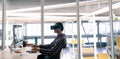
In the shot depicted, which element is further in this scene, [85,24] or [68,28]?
[85,24]

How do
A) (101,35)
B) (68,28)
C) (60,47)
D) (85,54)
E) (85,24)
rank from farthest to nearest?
1. (101,35)
2. (85,24)
3. (68,28)
4. (85,54)
5. (60,47)

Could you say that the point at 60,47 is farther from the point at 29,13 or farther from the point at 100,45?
the point at 100,45

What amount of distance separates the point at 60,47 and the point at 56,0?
3396 mm

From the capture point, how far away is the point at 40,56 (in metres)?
2.35

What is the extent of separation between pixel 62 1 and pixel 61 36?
3293mm

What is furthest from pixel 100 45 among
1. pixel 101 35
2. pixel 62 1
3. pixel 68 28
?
pixel 62 1

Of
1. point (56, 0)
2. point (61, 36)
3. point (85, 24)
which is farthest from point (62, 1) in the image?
point (85, 24)

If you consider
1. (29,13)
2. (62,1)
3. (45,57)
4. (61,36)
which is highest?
(62,1)

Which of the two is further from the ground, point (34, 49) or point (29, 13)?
point (29, 13)

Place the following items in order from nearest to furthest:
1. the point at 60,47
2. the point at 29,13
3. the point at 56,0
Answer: the point at 60,47 < the point at 29,13 < the point at 56,0

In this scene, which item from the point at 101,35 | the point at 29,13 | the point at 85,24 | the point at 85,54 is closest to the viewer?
the point at 29,13

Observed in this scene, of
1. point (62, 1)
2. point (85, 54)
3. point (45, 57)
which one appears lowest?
point (85, 54)

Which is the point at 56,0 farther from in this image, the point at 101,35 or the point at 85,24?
the point at 101,35

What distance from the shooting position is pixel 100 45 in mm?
11289
